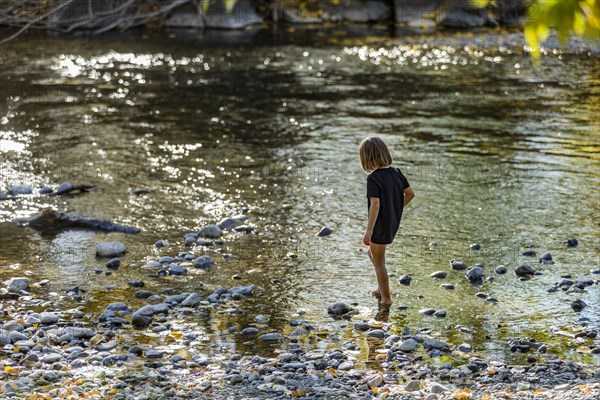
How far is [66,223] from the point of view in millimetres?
12211

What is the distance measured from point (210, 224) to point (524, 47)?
1694 cm

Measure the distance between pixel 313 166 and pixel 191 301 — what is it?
597cm

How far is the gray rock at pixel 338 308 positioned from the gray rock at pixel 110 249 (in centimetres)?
298

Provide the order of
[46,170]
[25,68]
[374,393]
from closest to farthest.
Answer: [374,393]
[46,170]
[25,68]

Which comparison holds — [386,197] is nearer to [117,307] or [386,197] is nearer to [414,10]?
[117,307]

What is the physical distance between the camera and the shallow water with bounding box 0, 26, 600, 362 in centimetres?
994

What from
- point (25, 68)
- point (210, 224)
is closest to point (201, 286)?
point (210, 224)

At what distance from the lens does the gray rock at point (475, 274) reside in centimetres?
1009

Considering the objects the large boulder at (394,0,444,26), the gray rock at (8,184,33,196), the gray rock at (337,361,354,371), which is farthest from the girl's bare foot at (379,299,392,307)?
the large boulder at (394,0,444,26)

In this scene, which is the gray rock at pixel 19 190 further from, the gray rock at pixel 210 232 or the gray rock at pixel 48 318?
the gray rock at pixel 48 318

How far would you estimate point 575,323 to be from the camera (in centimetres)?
891

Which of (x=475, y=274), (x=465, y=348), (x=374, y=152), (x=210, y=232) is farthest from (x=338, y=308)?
(x=210, y=232)

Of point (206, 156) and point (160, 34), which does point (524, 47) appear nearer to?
point (160, 34)

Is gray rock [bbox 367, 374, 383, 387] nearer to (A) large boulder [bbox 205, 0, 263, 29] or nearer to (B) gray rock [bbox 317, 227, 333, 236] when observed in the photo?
(B) gray rock [bbox 317, 227, 333, 236]
